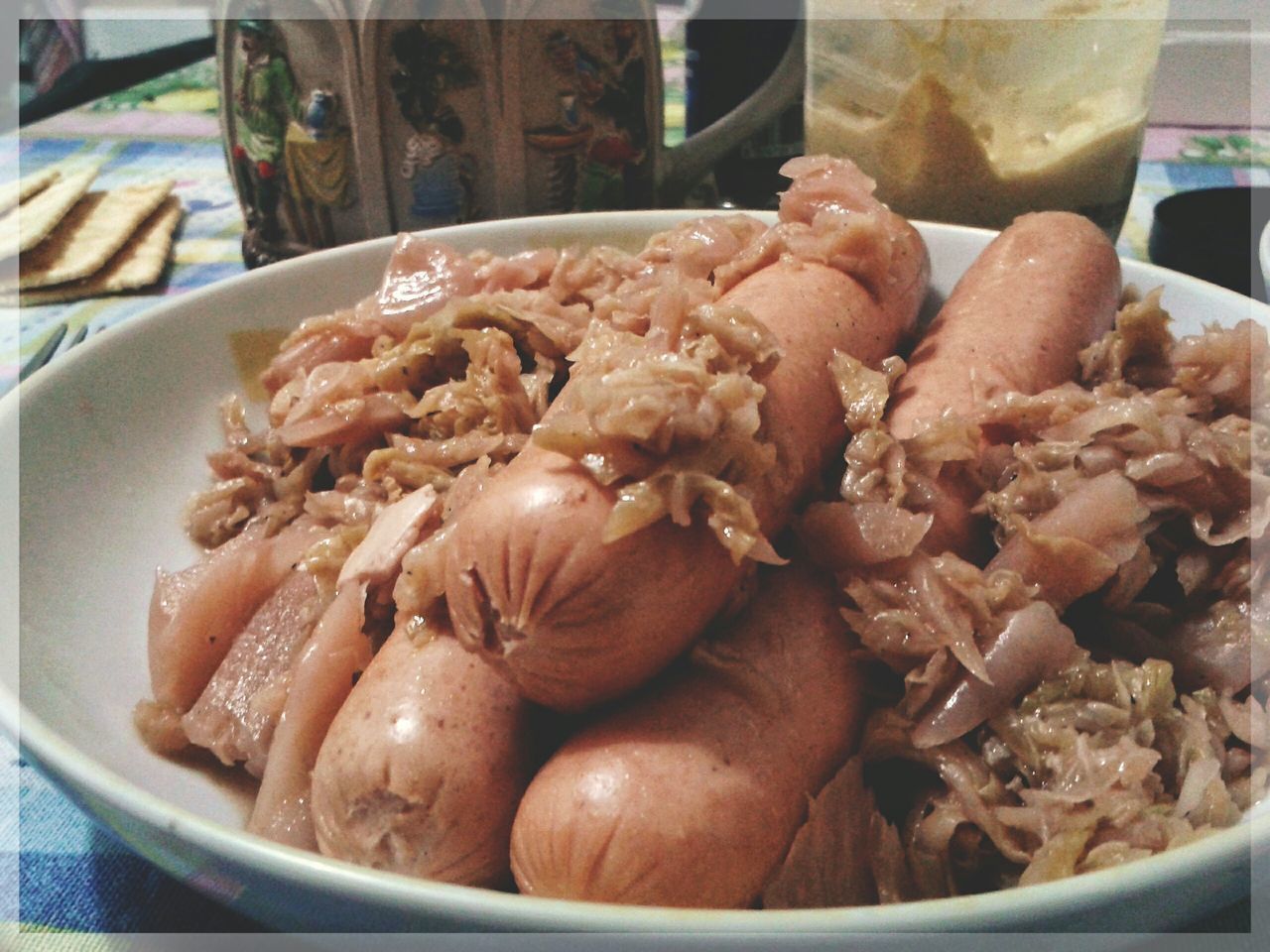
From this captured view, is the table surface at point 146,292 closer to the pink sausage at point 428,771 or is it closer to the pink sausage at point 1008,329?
the pink sausage at point 428,771

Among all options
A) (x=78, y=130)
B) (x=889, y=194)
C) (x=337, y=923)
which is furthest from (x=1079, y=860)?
(x=78, y=130)

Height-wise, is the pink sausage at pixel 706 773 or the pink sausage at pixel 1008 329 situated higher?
the pink sausage at pixel 1008 329

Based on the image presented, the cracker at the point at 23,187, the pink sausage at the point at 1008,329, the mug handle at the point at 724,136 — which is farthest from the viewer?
the cracker at the point at 23,187

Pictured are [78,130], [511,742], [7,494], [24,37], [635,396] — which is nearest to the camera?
[635,396]

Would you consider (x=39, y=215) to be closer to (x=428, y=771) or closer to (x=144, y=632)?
(x=144, y=632)

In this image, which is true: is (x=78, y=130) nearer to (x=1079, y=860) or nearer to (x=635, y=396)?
(x=635, y=396)

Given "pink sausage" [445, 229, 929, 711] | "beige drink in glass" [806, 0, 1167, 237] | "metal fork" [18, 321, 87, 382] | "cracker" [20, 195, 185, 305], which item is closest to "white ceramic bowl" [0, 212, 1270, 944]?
"pink sausage" [445, 229, 929, 711]

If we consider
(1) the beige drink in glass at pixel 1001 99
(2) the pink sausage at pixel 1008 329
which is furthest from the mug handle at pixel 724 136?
(2) the pink sausage at pixel 1008 329
